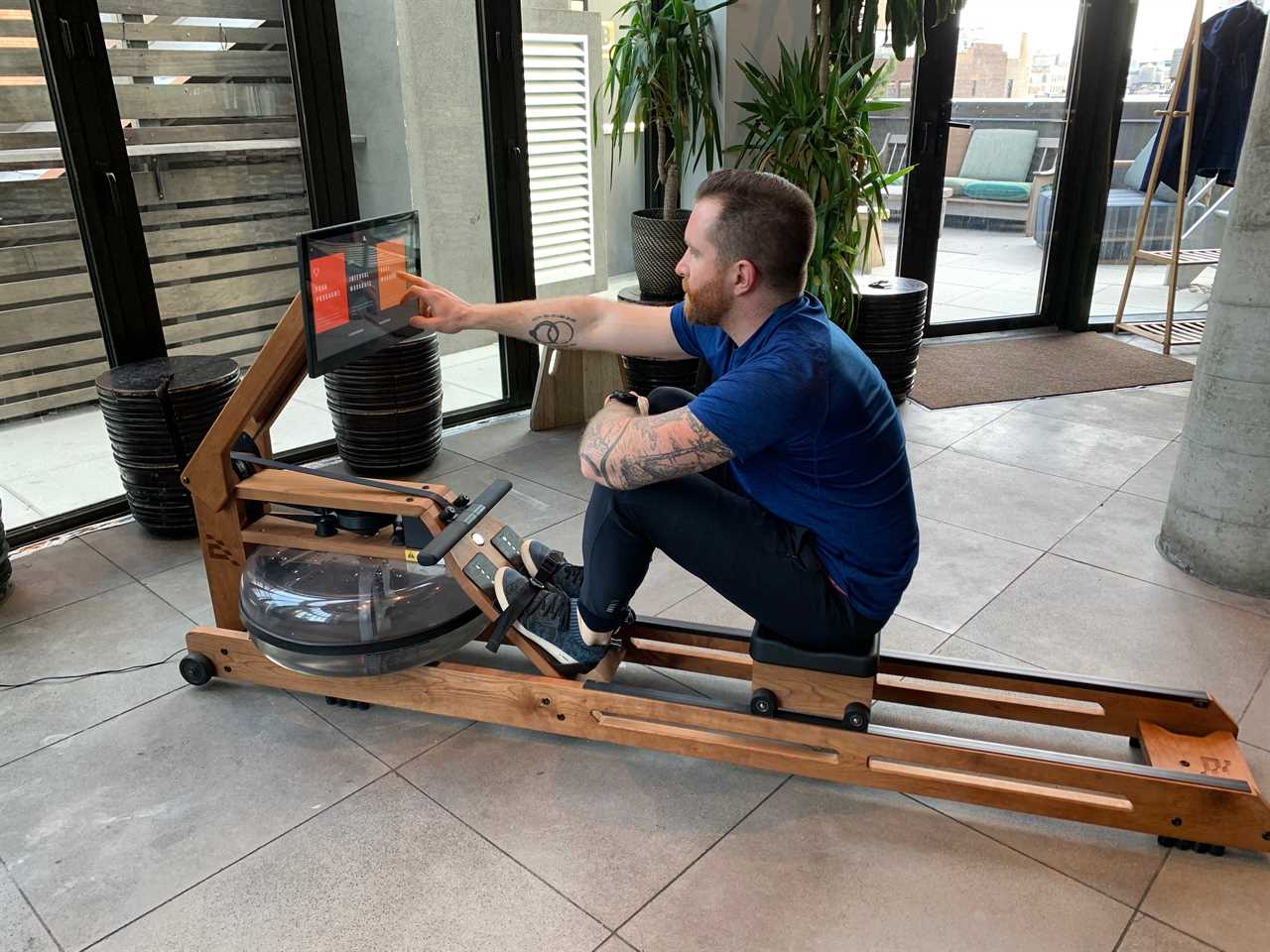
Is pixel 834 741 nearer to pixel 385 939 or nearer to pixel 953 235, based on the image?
pixel 385 939

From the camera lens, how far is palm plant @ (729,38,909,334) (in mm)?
3945

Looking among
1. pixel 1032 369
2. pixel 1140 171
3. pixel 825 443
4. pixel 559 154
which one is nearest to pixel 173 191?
pixel 559 154

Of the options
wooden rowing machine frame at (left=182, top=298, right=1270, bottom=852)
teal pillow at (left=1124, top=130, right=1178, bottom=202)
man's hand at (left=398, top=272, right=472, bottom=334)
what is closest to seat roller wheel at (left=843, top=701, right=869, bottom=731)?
wooden rowing machine frame at (left=182, top=298, right=1270, bottom=852)

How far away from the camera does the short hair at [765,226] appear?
175 centimetres

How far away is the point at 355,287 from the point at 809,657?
119 cm

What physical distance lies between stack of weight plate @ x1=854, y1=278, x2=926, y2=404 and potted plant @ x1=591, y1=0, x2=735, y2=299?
907mm

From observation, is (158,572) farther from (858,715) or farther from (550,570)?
(858,715)

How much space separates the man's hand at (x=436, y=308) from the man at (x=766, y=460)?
467 millimetres

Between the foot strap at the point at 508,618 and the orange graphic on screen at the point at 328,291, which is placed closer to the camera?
the orange graphic on screen at the point at 328,291

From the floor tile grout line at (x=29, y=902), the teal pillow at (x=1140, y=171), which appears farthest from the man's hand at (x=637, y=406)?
the teal pillow at (x=1140, y=171)

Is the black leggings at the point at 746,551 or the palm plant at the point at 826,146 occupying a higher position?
the palm plant at the point at 826,146

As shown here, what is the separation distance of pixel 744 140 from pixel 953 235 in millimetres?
1752

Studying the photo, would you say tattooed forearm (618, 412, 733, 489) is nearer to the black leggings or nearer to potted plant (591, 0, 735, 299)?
Result: the black leggings

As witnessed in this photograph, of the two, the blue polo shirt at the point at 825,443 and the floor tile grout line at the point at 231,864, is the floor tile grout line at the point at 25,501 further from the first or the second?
the blue polo shirt at the point at 825,443
